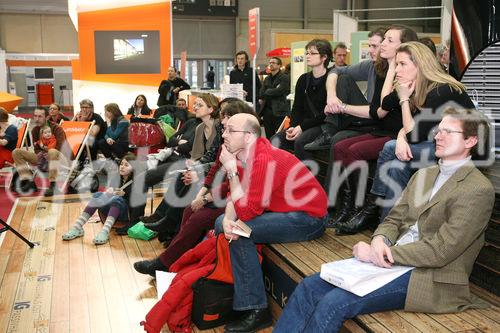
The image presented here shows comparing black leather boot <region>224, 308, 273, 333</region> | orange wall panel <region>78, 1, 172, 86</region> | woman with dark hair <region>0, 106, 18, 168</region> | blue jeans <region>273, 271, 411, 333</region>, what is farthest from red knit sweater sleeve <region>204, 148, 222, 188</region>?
orange wall panel <region>78, 1, 172, 86</region>

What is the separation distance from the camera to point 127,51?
9.96m

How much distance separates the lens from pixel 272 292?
3.17 m

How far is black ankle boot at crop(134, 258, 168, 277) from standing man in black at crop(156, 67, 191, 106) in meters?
5.98

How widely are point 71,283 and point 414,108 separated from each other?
8.45ft

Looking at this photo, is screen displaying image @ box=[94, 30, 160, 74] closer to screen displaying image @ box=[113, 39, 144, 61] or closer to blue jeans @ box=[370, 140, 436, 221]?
screen displaying image @ box=[113, 39, 144, 61]

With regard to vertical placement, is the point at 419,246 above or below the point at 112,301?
above

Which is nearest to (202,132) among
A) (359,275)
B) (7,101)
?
(359,275)

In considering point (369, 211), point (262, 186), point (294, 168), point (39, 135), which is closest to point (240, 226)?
point (262, 186)

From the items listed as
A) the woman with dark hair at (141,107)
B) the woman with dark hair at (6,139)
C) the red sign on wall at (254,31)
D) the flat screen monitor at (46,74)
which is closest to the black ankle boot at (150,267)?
the red sign on wall at (254,31)

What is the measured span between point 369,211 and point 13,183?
5333 millimetres

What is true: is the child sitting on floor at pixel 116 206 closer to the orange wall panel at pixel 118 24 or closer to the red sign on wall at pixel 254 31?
the red sign on wall at pixel 254 31

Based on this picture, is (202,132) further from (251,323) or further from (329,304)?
(329,304)

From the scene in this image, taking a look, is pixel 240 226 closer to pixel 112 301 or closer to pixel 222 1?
pixel 112 301

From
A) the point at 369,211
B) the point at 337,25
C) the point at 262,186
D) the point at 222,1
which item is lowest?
the point at 369,211
